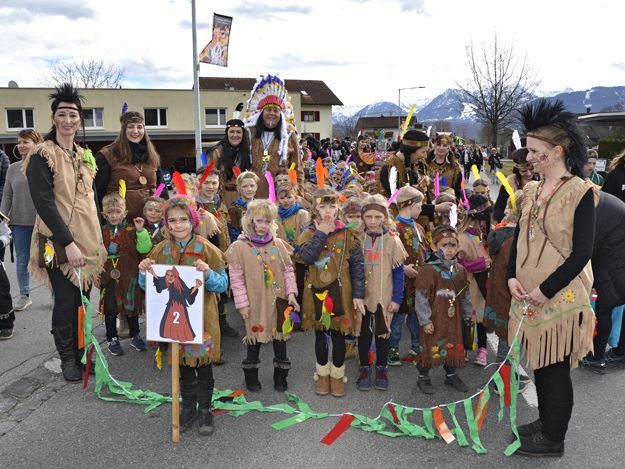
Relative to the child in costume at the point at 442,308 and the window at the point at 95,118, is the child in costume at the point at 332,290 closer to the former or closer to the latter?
the child in costume at the point at 442,308

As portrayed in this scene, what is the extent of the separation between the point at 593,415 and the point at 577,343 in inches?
40.3

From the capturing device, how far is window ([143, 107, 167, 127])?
32062 millimetres

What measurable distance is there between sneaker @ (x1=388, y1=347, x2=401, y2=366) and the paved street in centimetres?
8

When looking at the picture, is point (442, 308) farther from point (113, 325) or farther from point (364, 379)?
point (113, 325)

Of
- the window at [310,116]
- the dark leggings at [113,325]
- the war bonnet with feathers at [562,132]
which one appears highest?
the window at [310,116]

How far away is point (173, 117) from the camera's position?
107ft

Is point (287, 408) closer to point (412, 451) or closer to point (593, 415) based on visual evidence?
point (412, 451)

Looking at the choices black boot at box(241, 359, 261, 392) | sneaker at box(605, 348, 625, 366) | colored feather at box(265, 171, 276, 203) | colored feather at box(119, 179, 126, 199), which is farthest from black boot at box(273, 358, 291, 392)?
sneaker at box(605, 348, 625, 366)

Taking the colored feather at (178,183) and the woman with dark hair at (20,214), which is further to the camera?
the woman with dark hair at (20,214)

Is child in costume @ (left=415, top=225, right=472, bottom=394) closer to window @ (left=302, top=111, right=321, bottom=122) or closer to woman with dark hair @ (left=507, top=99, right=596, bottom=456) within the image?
woman with dark hair @ (left=507, top=99, right=596, bottom=456)

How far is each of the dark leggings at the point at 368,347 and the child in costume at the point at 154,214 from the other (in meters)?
2.07

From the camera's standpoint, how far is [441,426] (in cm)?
332

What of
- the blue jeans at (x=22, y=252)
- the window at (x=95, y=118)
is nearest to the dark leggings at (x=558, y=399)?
the blue jeans at (x=22, y=252)

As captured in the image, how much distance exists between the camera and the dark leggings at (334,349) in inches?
153
